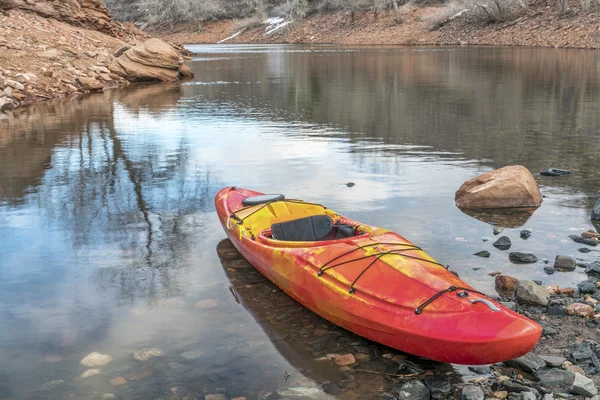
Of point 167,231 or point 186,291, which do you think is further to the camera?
point 167,231

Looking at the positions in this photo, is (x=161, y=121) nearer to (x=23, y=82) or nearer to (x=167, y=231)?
(x=23, y=82)

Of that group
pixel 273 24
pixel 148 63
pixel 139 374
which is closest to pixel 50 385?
pixel 139 374

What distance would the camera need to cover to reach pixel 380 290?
5742 millimetres

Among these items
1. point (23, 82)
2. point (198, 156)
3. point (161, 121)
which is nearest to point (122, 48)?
point (23, 82)

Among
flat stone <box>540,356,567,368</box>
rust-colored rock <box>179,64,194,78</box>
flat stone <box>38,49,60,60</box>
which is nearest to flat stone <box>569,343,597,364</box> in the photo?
flat stone <box>540,356,567,368</box>

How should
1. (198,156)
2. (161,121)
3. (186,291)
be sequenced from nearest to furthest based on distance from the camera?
(186,291) < (198,156) < (161,121)

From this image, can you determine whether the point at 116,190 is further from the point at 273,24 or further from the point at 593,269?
the point at 273,24

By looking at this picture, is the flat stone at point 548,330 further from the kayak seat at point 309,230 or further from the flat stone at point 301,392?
the kayak seat at point 309,230

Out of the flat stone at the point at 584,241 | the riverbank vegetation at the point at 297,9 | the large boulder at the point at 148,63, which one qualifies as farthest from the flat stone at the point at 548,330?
the riverbank vegetation at the point at 297,9

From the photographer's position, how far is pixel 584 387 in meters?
4.93

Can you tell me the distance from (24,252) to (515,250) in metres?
6.07

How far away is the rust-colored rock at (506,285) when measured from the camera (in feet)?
22.2

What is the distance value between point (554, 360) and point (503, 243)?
2.90 m

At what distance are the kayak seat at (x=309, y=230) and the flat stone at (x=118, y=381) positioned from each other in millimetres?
2504
